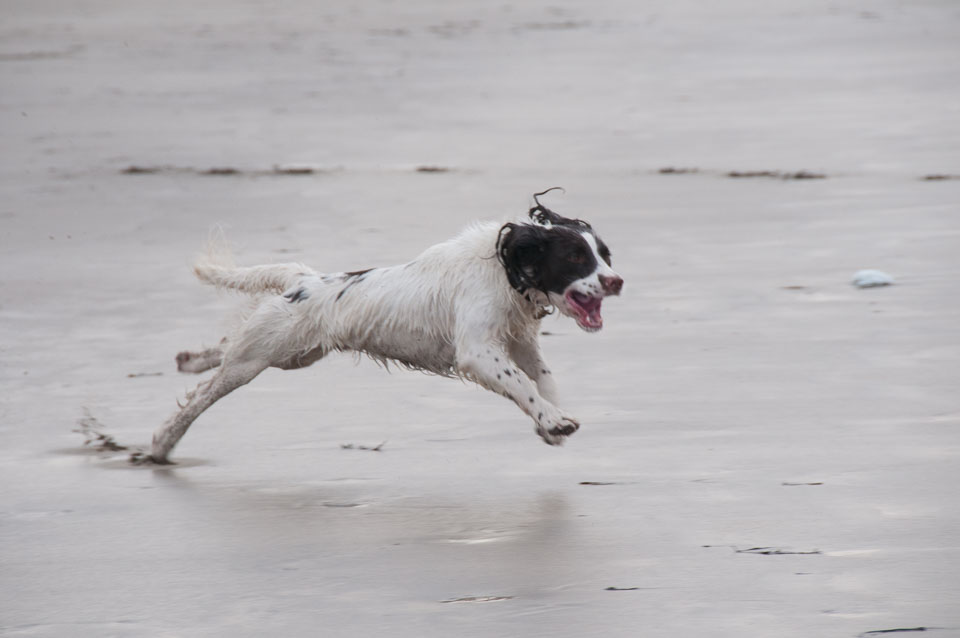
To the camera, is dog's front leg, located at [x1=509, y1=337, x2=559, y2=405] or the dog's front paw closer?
the dog's front paw

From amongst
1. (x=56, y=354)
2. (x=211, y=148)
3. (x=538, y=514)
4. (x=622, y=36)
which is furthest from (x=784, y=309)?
(x=622, y=36)

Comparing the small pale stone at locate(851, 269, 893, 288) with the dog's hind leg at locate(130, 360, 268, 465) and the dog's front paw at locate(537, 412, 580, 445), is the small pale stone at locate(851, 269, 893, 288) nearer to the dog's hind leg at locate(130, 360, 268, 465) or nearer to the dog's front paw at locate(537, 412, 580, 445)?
the dog's front paw at locate(537, 412, 580, 445)

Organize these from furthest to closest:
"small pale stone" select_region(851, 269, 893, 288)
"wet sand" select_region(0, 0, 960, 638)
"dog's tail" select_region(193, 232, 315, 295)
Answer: "small pale stone" select_region(851, 269, 893, 288) < "dog's tail" select_region(193, 232, 315, 295) < "wet sand" select_region(0, 0, 960, 638)

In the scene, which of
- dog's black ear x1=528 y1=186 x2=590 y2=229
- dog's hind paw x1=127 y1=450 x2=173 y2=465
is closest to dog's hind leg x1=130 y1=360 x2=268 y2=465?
dog's hind paw x1=127 y1=450 x2=173 y2=465

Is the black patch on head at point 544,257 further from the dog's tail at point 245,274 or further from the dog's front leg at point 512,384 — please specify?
the dog's tail at point 245,274

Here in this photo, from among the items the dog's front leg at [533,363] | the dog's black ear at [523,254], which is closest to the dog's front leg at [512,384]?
the dog's front leg at [533,363]

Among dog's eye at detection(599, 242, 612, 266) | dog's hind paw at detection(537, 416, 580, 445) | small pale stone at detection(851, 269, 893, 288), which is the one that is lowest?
small pale stone at detection(851, 269, 893, 288)

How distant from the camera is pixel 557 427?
6062mm

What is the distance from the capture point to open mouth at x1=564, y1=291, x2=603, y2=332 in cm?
627

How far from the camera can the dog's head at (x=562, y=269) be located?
20.5 ft

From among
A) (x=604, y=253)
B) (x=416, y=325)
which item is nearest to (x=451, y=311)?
(x=416, y=325)

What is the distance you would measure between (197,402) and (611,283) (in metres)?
1.90

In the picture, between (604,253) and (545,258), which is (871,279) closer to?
(604,253)

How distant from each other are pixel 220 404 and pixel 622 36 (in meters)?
16.1
